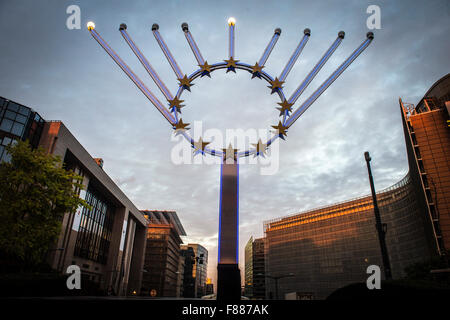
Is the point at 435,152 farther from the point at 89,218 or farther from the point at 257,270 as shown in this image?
the point at 257,270

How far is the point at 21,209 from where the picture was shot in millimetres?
17359

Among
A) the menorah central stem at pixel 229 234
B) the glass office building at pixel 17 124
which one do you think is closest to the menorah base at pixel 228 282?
the menorah central stem at pixel 229 234

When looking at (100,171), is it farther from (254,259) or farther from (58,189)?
(254,259)

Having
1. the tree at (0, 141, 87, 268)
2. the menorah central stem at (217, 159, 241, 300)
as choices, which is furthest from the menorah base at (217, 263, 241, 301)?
the tree at (0, 141, 87, 268)

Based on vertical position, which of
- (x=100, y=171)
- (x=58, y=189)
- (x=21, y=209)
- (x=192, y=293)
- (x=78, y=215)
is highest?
(x=100, y=171)

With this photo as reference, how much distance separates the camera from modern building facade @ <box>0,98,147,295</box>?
2987cm

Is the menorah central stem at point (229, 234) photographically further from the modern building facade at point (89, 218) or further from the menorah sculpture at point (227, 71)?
the modern building facade at point (89, 218)

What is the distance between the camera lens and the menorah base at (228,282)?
372 inches

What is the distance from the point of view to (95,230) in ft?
147

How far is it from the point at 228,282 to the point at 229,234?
183cm

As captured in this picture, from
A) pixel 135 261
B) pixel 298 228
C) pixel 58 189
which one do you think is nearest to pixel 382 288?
pixel 58 189

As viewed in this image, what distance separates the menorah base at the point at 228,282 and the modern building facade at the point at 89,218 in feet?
69.7

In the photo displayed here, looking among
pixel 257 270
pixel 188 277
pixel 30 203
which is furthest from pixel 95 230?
pixel 188 277
